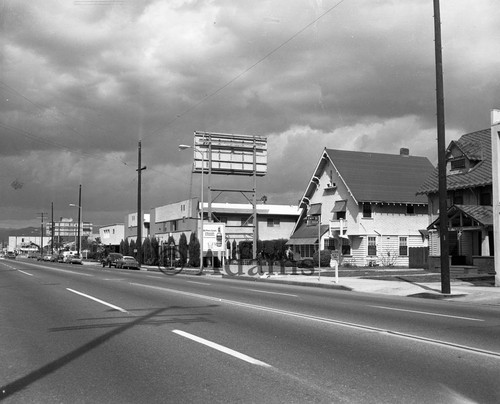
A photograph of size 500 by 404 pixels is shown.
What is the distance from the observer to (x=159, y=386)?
6.41 m

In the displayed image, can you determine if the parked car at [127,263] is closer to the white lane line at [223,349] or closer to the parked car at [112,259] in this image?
the parked car at [112,259]

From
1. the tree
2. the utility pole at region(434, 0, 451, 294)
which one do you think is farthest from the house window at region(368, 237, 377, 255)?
the utility pole at region(434, 0, 451, 294)

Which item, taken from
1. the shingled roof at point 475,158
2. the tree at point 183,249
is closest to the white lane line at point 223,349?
the shingled roof at point 475,158

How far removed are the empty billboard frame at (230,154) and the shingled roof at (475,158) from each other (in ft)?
48.8

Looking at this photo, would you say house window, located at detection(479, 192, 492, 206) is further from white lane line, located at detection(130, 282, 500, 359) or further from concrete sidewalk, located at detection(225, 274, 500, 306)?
white lane line, located at detection(130, 282, 500, 359)

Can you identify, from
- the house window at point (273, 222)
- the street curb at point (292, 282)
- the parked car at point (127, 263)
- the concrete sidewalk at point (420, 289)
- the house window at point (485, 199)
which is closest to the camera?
the concrete sidewalk at point (420, 289)

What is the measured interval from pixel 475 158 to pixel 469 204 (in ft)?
9.81

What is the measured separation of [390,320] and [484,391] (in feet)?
19.8

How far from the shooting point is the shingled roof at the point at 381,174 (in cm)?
4425

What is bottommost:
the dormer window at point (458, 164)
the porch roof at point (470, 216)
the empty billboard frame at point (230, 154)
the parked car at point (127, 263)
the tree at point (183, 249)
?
the parked car at point (127, 263)

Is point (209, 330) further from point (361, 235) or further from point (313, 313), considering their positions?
point (361, 235)

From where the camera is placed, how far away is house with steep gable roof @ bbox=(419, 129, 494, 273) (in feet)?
102

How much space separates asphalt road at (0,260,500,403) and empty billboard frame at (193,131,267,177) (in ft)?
96.0

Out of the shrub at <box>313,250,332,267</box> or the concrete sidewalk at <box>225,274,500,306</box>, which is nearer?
the concrete sidewalk at <box>225,274,500,306</box>
